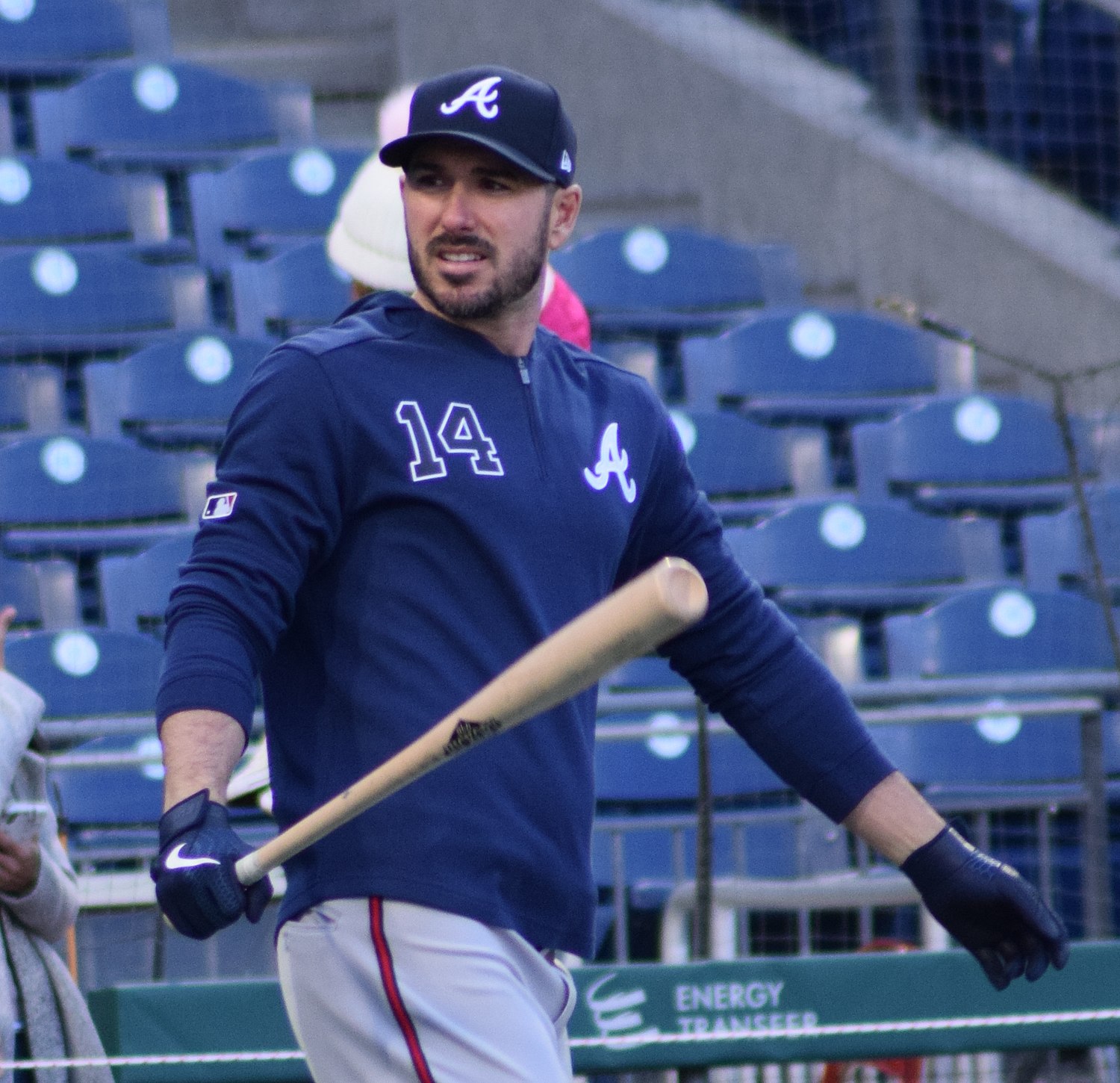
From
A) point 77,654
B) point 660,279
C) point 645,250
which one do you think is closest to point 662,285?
point 660,279

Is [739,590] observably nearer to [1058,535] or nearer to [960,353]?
[1058,535]

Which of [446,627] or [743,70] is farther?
[743,70]

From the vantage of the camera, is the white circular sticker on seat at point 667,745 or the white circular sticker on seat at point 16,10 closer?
the white circular sticker on seat at point 667,745

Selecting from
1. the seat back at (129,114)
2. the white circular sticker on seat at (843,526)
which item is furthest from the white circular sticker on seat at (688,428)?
the seat back at (129,114)

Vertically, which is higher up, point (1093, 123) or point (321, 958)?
point (1093, 123)

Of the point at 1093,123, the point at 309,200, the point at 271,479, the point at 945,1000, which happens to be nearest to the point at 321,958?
the point at 271,479

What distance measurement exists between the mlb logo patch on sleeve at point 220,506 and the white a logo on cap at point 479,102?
0.44 m

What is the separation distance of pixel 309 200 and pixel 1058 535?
9.39ft

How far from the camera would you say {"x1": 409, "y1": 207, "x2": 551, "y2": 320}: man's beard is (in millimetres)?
2057

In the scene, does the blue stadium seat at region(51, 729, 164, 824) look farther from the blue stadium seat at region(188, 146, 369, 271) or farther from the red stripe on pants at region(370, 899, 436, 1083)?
the red stripe on pants at region(370, 899, 436, 1083)

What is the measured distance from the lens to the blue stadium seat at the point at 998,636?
571 cm

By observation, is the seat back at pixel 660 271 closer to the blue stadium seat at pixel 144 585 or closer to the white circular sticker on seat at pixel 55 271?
the white circular sticker on seat at pixel 55 271

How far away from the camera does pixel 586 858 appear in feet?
6.79

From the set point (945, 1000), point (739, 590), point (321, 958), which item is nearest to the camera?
point (321, 958)
